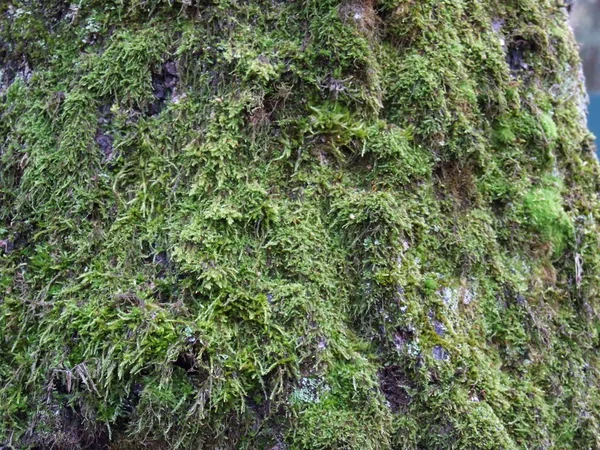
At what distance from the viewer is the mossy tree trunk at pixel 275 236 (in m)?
1.48

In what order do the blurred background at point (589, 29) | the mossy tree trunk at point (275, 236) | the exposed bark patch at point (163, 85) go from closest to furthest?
the mossy tree trunk at point (275, 236)
the exposed bark patch at point (163, 85)
the blurred background at point (589, 29)

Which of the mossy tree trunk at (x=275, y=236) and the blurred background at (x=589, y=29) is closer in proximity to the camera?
the mossy tree trunk at (x=275, y=236)

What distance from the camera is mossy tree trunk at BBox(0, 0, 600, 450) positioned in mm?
1478

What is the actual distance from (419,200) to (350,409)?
0.71 metres

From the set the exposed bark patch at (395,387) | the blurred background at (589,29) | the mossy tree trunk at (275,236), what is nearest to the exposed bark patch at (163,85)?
the mossy tree trunk at (275,236)

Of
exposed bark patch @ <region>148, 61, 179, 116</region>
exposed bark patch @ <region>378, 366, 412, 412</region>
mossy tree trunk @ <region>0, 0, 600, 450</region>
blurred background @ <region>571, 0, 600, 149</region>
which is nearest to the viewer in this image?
mossy tree trunk @ <region>0, 0, 600, 450</region>

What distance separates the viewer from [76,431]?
148 cm

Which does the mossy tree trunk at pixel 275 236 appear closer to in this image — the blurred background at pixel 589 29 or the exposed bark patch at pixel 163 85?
the exposed bark patch at pixel 163 85

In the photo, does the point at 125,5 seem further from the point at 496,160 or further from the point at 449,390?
the point at 449,390

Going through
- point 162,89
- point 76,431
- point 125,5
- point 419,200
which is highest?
point 125,5

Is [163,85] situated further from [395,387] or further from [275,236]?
[395,387]

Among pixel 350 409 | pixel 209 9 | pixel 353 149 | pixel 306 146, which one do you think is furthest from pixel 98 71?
pixel 350 409

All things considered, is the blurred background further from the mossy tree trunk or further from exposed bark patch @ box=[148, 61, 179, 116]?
exposed bark patch @ box=[148, 61, 179, 116]

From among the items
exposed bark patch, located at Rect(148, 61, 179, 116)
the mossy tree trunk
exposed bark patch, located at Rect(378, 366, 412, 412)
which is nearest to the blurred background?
the mossy tree trunk
